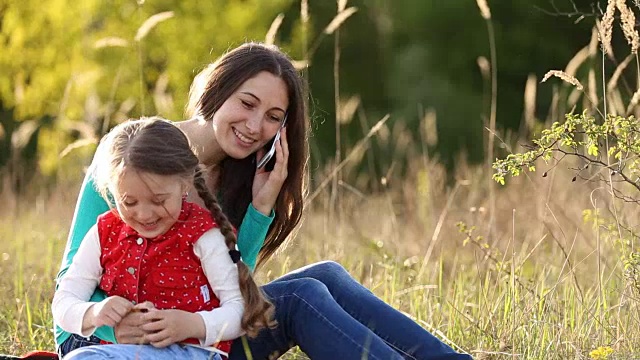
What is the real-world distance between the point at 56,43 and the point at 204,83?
26.5ft

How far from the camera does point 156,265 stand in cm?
308

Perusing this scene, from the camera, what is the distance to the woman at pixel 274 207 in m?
3.31

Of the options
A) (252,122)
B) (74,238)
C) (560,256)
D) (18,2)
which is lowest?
(560,256)

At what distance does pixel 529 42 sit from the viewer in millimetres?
16812

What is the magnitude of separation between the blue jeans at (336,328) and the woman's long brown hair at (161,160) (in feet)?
0.59

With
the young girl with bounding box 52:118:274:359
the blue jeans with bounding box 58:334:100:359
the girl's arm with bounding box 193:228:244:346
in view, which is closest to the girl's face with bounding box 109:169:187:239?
the young girl with bounding box 52:118:274:359

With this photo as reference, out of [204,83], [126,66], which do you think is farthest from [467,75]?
[204,83]

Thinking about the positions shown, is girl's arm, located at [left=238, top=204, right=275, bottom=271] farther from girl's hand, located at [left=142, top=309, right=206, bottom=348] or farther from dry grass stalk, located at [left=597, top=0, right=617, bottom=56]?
dry grass stalk, located at [left=597, top=0, right=617, bottom=56]

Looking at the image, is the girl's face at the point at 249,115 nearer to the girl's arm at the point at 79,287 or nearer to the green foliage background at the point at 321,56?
the girl's arm at the point at 79,287

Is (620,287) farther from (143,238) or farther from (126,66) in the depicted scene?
(126,66)

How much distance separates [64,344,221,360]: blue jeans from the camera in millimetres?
2881

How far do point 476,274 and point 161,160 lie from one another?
2.44 meters

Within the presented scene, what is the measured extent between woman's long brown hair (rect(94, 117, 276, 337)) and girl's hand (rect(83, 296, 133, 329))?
309mm

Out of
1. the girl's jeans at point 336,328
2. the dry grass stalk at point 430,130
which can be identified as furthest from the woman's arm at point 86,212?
the dry grass stalk at point 430,130
